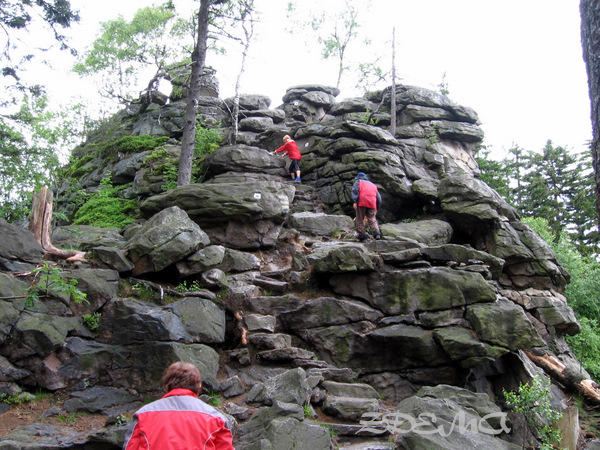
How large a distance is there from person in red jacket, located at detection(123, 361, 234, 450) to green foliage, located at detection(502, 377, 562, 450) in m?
6.04

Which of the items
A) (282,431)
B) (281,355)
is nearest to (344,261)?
(281,355)

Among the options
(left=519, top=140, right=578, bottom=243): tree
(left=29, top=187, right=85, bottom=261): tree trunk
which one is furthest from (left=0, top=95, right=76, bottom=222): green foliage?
(left=519, top=140, right=578, bottom=243): tree

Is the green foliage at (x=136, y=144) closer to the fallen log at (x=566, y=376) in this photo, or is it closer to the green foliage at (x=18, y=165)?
the green foliage at (x=18, y=165)

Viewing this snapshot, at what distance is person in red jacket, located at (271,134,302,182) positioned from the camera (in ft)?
58.4

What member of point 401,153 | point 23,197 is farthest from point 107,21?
point 401,153

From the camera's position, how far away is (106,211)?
54.7 feet

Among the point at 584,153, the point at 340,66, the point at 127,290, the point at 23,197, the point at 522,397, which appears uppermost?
the point at 340,66

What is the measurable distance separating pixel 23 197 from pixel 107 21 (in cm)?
2232

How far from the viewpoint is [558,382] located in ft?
36.3

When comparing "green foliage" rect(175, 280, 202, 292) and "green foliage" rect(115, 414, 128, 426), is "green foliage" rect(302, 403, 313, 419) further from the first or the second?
"green foliage" rect(175, 280, 202, 292)

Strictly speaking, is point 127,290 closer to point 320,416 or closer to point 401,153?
point 320,416

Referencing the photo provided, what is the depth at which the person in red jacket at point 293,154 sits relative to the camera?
1780 cm

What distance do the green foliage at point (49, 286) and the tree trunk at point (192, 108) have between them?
7.26 meters

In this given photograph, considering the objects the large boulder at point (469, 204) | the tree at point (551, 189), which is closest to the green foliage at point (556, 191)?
the tree at point (551, 189)
